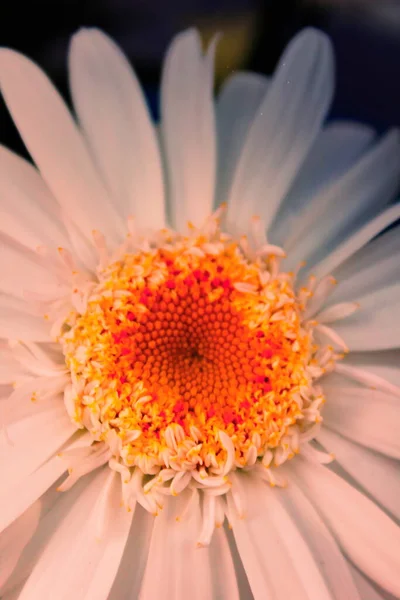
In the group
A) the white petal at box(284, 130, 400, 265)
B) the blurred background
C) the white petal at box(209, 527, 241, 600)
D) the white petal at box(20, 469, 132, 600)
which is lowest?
the white petal at box(209, 527, 241, 600)

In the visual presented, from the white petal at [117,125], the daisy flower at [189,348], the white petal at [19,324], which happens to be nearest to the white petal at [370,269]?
the daisy flower at [189,348]

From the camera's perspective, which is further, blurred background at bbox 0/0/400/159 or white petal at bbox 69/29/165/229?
blurred background at bbox 0/0/400/159

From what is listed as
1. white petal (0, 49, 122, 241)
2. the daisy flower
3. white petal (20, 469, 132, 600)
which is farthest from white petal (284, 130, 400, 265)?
white petal (20, 469, 132, 600)

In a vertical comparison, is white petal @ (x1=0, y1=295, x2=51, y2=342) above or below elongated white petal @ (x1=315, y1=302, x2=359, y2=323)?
above

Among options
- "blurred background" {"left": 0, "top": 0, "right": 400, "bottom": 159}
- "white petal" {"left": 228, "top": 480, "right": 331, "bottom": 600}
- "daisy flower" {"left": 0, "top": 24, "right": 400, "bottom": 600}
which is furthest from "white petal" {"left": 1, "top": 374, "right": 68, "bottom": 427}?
"blurred background" {"left": 0, "top": 0, "right": 400, "bottom": 159}

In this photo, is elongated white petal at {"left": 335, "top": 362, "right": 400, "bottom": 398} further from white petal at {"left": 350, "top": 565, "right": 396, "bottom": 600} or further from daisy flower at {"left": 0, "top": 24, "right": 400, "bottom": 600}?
white petal at {"left": 350, "top": 565, "right": 396, "bottom": 600}

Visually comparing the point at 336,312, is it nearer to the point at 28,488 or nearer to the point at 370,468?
the point at 370,468

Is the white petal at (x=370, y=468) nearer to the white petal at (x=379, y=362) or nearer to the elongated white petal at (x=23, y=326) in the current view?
the white petal at (x=379, y=362)
